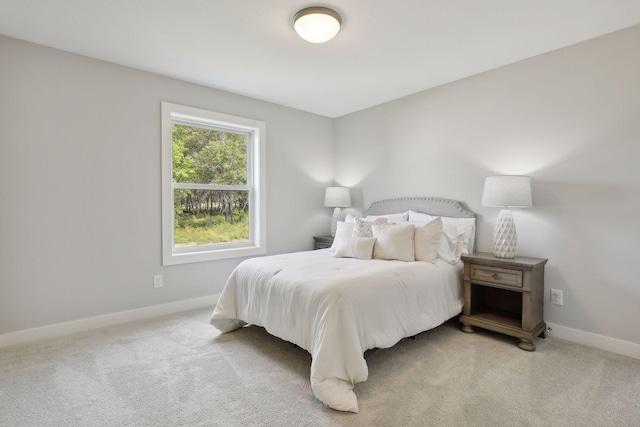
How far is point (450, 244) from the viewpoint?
306cm

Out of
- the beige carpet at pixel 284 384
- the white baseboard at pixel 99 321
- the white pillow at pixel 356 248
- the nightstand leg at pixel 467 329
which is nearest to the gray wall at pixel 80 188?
the white baseboard at pixel 99 321

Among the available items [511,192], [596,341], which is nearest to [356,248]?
[511,192]

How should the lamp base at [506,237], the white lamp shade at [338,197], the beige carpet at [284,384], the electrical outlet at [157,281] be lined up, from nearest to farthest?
the beige carpet at [284,384] → the lamp base at [506,237] → the electrical outlet at [157,281] → the white lamp shade at [338,197]

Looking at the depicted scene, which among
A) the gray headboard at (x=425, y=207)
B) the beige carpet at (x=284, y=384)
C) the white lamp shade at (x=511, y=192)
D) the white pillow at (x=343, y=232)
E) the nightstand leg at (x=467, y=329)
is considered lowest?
the beige carpet at (x=284, y=384)

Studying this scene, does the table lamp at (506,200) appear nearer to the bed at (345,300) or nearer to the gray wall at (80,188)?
the bed at (345,300)

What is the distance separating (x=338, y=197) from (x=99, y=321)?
2937 mm

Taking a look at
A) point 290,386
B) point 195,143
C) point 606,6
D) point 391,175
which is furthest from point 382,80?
point 290,386

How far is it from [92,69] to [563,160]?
416 centimetres

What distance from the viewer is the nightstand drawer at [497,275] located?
258 centimetres

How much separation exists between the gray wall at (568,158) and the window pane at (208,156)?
2293mm

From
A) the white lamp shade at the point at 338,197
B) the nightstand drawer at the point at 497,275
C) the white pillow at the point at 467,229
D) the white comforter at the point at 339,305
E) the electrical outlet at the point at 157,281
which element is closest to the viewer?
the white comforter at the point at 339,305

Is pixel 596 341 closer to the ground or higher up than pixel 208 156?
closer to the ground

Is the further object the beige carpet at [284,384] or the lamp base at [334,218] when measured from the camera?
the lamp base at [334,218]

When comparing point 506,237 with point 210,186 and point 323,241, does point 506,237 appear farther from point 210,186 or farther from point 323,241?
point 210,186
